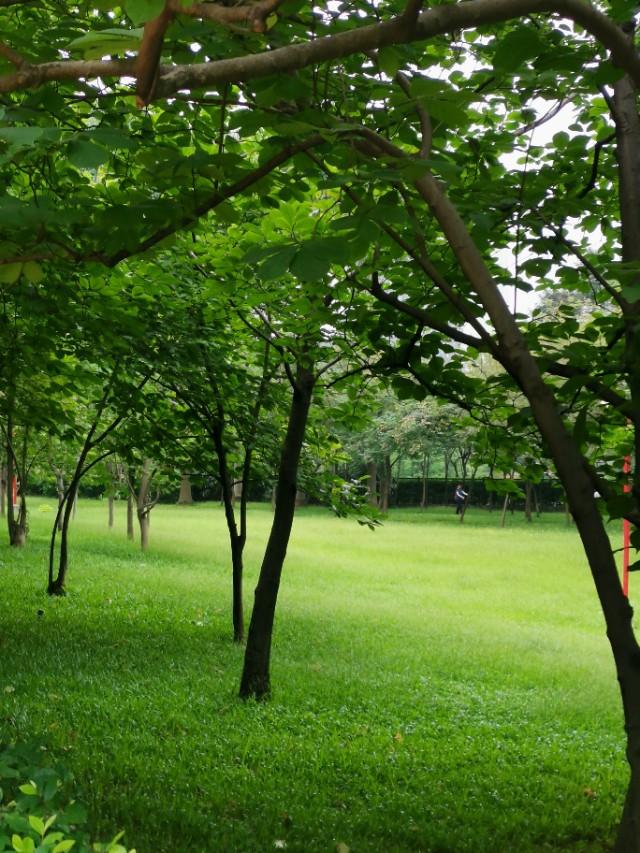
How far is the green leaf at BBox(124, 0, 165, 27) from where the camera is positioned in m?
1.28

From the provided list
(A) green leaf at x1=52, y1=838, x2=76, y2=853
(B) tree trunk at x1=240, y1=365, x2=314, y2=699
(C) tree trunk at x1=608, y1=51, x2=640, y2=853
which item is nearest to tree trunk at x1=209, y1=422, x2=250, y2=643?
(B) tree trunk at x1=240, y1=365, x2=314, y2=699

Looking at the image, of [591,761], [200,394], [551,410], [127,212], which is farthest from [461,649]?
[127,212]

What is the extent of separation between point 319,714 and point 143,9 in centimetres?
639

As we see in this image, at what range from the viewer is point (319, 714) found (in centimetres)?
692

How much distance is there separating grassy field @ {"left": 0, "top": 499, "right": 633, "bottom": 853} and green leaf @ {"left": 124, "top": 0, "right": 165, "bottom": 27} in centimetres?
364

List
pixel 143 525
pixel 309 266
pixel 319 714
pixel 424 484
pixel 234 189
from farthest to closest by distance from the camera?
1. pixel 424 484
2. pixel 143 525
3. pixel 319 714
4. pixel 234 189
5. pixel 309 266

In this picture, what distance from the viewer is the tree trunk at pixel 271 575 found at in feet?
23.3

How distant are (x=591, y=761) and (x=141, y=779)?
3.40 m

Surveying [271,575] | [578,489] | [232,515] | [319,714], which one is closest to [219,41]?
[578,489]

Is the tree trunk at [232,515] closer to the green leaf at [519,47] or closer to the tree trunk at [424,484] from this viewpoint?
the green leaf at [519,47]

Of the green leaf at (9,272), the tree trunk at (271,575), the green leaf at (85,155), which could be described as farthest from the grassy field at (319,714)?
the green leaf at (85,155)

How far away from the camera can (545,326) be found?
13.8 ft

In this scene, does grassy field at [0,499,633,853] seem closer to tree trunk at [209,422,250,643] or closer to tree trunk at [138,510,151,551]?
tree trunk at [209,422,250,643]

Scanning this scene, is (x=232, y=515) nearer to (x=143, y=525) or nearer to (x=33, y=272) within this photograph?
(x=33, y=272)
